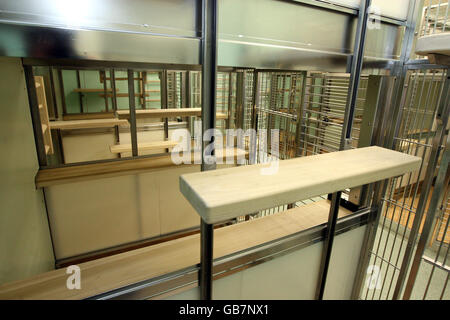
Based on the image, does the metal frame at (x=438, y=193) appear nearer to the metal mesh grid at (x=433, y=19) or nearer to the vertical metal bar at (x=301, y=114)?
the metal mesh grid at (x=433, y=19)

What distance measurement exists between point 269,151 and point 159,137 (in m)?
2.24

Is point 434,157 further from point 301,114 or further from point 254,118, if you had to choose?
point 254,118

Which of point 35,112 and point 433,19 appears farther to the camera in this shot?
point 35,112

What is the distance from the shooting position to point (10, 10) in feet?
2.15

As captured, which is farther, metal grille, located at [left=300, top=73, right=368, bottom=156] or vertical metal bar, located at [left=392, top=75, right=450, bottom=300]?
metal grille, located at [left=300, top=73, right=368, bottom=156]

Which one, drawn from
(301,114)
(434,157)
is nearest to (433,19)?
(434,157)

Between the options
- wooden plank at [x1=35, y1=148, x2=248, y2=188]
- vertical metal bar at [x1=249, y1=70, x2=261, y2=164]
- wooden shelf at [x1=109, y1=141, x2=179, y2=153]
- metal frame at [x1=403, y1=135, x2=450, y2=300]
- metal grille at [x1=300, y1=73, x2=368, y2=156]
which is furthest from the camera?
wooden shelf at [x1=109, y1=141, x2=179, y2=153]

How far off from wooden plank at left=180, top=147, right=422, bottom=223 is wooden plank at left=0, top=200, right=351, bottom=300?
18.6 inches

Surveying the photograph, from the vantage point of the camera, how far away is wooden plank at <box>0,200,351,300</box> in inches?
35.1

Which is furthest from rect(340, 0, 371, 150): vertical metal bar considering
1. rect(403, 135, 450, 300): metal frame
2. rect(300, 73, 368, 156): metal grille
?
rect(403, 135, 450, 300): metal frame

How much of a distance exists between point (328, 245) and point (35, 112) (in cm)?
213

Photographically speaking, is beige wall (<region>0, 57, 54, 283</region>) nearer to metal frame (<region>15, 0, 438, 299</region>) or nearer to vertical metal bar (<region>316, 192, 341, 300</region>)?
metal frame (<region>15, 0, 438, 299</region>)

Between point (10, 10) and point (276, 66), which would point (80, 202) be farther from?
point (276, 66)

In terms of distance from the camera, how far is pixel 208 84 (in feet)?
2.67
